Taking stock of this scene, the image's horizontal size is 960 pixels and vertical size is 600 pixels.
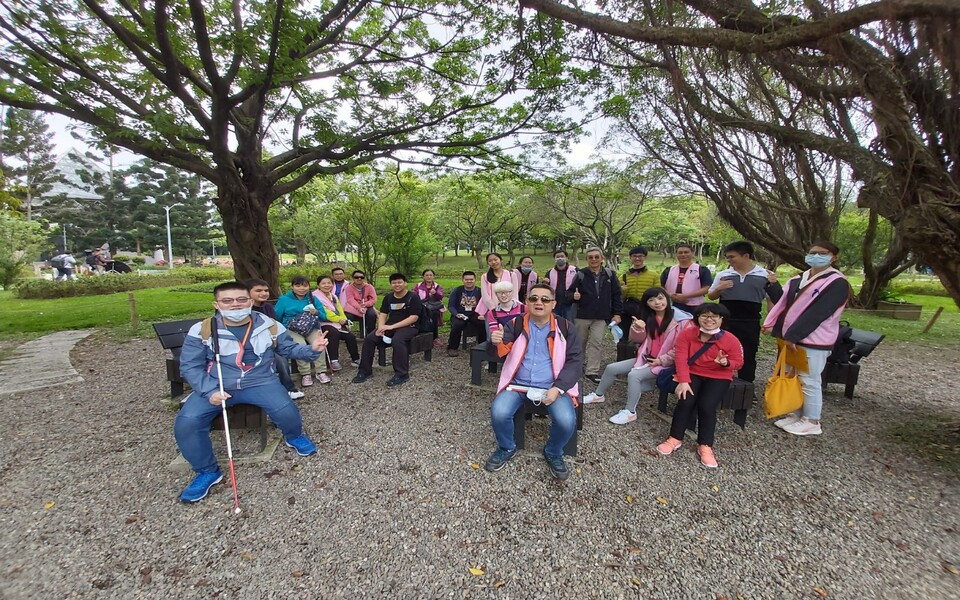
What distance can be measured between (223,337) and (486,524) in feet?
8.22

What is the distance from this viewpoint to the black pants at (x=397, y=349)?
513 cm

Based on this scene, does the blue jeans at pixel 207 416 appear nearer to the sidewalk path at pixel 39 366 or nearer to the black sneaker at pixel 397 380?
the black sneaker at pixel 397 380

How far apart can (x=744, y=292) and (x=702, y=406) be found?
5.59 ft

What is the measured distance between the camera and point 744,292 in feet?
14.1

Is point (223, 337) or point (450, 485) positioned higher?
point (223, 337)

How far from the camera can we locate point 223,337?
3074 mm

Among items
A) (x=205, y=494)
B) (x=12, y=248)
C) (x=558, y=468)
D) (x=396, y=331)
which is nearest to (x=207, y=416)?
(x=205, y=494)

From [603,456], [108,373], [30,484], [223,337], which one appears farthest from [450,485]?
[108,373]

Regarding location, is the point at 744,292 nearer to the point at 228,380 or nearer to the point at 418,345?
the point at 418,345

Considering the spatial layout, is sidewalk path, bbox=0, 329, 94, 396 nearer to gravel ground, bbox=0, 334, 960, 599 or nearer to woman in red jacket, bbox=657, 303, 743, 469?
gravel ground, bbox=0, 334, 960, 599

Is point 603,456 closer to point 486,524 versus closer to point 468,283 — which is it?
point 486,524

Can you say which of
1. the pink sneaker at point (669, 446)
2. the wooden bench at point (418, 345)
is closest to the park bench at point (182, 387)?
the wooden bench at point (418, 345)

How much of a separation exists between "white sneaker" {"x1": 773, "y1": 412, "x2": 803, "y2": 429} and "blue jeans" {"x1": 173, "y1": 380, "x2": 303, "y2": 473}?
481 cm

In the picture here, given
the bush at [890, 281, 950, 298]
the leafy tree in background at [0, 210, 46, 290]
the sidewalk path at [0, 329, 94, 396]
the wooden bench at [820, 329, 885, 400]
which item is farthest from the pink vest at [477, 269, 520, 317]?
the bush at [890, 281, 950, 298]
